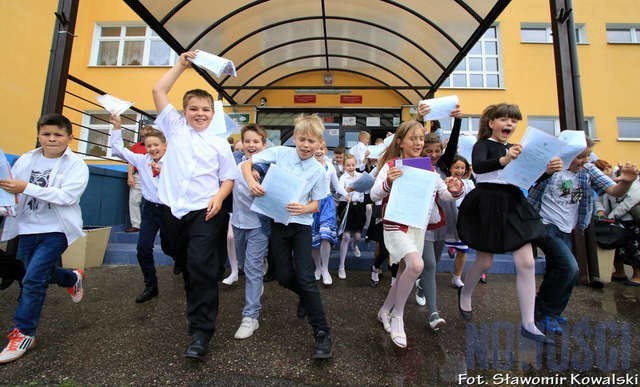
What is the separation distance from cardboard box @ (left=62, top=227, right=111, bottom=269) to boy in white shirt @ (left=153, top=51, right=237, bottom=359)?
2.79 m

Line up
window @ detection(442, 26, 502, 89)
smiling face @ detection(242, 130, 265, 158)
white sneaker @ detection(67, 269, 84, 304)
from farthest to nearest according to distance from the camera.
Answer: window @ detection(442, 26, 502, 89)
smiling face @ detection(242, 130, 265, 158)
white sneaker @ detection(67, 269, 84, 304)

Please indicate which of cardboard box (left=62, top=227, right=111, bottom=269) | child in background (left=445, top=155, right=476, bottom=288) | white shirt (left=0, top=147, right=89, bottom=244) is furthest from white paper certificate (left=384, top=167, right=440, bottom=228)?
cardboard box (left=62, top=227, right=111, bottom=269)

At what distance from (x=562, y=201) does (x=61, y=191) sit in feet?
13.2

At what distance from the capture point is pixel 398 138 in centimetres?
265

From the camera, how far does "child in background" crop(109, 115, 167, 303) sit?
3166 millimetres

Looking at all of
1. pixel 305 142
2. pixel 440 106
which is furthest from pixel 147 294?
pixel 440 106

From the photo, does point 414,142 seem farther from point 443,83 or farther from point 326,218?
point 443,83

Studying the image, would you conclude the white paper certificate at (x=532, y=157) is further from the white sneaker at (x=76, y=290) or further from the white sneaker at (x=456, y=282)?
the white sneaker at (x=76, y=290)

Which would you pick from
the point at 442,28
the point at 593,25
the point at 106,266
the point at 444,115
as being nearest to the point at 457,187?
the point at 444,115

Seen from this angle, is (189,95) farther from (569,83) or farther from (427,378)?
(569,83)

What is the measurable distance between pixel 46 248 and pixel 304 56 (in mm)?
7056

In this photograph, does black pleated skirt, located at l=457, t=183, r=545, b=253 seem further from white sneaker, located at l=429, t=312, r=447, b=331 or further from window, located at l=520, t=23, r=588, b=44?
window, located at l=520, t=23, r=588, b=44

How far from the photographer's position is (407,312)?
3.01 meters

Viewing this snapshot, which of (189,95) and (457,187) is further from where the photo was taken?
(457,187)
